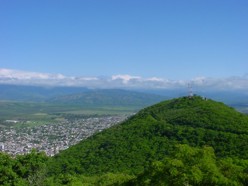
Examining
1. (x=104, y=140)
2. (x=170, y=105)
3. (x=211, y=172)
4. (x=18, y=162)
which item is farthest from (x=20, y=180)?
(x=170, y=105)

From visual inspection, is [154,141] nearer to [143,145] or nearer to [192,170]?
[143,145]

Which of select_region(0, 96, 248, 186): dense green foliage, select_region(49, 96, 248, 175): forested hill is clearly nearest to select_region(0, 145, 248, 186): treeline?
select_region(0, 96, 248, 186): dense green foliage

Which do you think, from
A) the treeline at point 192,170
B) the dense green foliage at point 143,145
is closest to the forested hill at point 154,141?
the dense green foliage at point 143,145

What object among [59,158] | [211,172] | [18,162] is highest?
[211,172]

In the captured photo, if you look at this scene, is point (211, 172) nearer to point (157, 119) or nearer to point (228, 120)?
point (228, 120)

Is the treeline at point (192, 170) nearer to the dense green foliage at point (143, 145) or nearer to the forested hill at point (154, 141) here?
the dense green foliage at point (143, 145)

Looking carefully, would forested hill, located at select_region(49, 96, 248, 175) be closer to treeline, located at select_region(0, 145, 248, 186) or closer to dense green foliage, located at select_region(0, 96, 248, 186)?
dense green foliage, located at select_region(0, 96, 248, 186)

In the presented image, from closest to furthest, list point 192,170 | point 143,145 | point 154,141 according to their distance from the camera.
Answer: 1. point 192,170
2. point 143,145
3. point 154,141

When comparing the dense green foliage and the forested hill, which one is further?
the forested hill

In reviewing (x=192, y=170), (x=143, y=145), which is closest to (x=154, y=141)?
(x=143, y=145)
